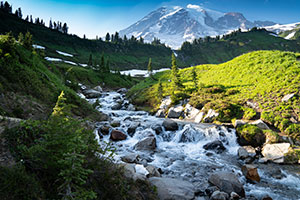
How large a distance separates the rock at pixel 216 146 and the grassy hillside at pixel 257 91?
634 cm

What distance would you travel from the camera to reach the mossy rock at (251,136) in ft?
55.9

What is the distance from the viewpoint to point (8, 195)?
12.5ft

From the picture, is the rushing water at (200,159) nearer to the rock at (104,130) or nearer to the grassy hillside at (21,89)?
the rock at (104,130)

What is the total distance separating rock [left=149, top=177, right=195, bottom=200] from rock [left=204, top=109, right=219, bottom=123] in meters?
16.4

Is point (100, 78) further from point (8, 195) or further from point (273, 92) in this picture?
point (8, 195)

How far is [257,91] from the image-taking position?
25.9 metres

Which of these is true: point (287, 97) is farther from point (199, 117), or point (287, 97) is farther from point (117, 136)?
point (117, 136)

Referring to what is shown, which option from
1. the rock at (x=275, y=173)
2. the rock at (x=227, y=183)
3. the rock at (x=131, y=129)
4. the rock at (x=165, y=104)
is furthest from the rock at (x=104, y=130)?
the rock at (x=275, y=173)

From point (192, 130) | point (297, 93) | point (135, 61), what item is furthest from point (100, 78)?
point (135, 61)

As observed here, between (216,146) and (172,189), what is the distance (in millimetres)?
10977

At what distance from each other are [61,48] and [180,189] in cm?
16152

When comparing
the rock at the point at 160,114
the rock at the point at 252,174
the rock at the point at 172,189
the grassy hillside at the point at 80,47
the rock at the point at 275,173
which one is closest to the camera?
the rock at the point at 172,189

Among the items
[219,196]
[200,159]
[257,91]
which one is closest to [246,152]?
[200,159]

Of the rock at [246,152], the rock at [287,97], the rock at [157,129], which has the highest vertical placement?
the rock at [287,97]
